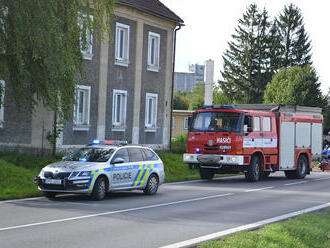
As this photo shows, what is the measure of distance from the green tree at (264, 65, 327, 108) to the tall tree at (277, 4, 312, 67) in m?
8.55

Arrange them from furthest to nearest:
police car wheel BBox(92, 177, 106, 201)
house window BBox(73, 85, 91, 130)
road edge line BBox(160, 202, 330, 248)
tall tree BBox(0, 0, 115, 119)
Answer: house window BBox(73, 85, 91, 130) → police car wheel BBox(92, 177, 106, 201) → tall tree BBox(0, 0, 115, 119) → road edge line BBox(160, 202, 330, 248)

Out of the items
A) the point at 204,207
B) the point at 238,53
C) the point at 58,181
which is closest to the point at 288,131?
the point at 204,207

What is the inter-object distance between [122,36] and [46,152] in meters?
8.01

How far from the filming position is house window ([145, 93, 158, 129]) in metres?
33.4

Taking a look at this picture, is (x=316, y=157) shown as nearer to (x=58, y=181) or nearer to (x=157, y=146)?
(x=157, y=146)

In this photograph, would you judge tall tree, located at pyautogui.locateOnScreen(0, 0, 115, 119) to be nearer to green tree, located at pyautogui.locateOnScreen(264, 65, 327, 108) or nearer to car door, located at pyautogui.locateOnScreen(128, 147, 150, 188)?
car door, located at pyautogui.locateOnScreen(128, 147, 150, 188)

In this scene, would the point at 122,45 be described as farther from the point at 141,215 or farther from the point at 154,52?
the point at 141,215

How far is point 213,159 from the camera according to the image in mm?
23625

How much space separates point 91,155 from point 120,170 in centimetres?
89

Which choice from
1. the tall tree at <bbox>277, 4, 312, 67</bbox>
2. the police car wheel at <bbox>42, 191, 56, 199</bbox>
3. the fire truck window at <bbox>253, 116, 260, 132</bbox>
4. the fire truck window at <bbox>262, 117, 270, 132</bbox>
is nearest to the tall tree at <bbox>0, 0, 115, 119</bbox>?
the police car wheel at <bbox>42, 191, 56, 199</bbox>

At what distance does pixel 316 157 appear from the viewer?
29.1 metres

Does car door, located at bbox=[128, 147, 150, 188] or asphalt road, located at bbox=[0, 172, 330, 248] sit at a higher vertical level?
car door, located at bbox=[128, 147, 150, 188]

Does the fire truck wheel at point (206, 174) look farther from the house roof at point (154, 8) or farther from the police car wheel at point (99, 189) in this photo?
the house roof at point (154, 8)

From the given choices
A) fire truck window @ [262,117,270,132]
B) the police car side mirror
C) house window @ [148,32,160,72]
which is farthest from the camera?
house window @ [148,32,160,72]
